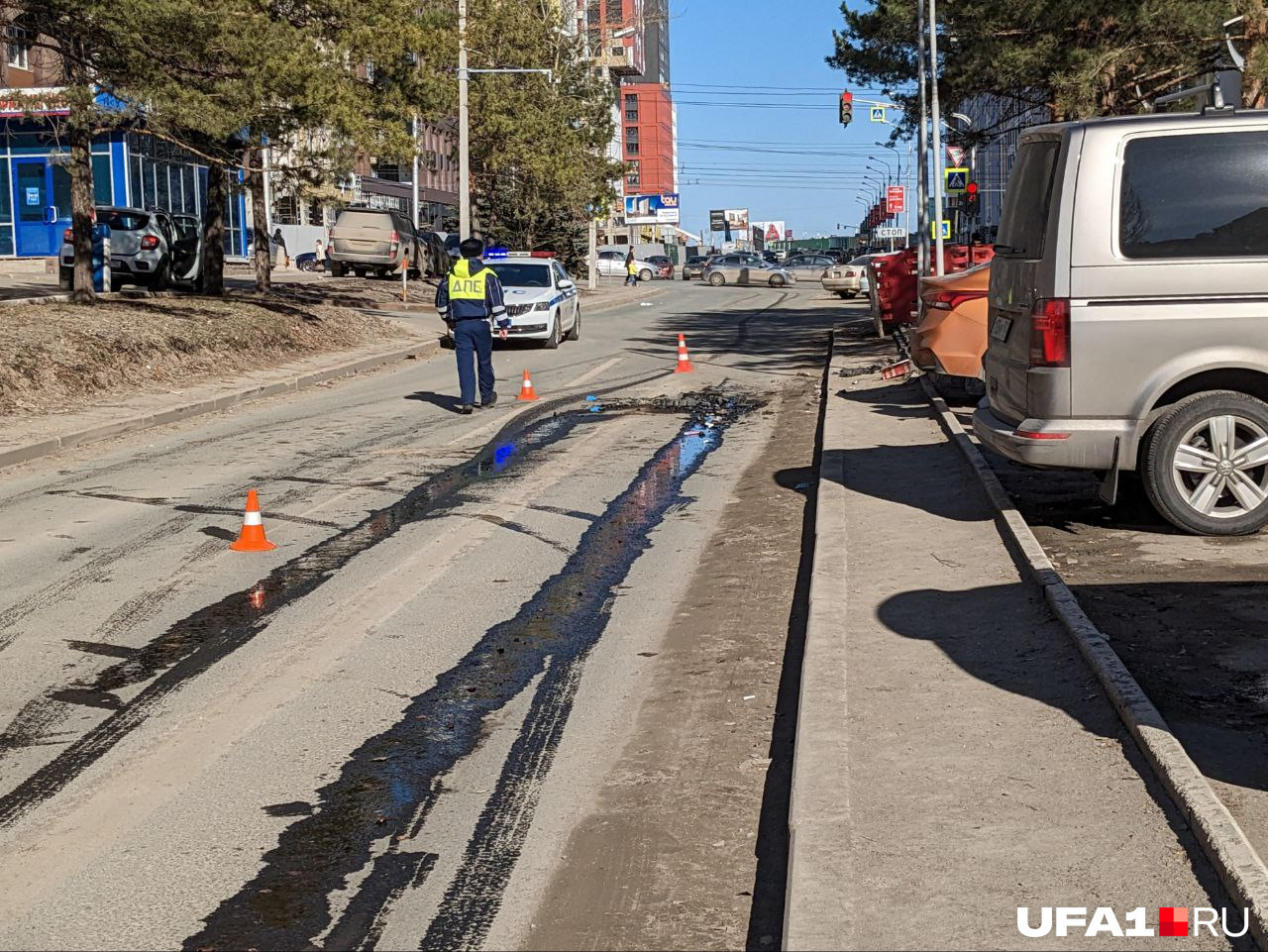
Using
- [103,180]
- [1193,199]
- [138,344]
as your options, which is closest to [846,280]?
[103,180]

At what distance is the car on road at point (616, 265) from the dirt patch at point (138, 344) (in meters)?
57.3

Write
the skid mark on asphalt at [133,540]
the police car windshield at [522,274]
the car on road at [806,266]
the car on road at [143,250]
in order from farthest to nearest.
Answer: the car on road at [806,266], the car on road at [143,250], the police car windshield at [522,274], the skid mark on asphalt at [133,540]

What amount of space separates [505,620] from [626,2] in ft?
571

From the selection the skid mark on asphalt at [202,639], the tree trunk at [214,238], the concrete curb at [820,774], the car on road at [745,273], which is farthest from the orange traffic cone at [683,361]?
the car on road at [745,273]

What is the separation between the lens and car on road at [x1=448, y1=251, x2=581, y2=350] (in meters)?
27.4

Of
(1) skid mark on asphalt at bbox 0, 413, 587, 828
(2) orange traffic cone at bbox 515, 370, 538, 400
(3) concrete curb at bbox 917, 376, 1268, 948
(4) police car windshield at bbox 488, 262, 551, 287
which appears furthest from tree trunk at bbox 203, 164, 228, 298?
(3) concrete curb at bbox 917, 376, 1268, 948

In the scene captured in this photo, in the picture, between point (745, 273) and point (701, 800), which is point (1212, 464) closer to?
point (701, 800)

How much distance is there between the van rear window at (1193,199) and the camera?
332 inches

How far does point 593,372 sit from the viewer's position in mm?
22891

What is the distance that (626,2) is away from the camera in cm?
17362

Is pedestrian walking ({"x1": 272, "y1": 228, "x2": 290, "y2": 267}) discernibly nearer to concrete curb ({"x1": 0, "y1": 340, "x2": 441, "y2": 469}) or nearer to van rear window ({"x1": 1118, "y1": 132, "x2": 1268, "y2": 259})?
concrete curb ({"x1": 0, "y1": 340, "x2": 441, "y2": 469})

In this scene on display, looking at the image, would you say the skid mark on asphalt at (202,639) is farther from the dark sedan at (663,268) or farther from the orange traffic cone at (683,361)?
the dark sedan at (663,268)

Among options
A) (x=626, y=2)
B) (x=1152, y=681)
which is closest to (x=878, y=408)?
(x=1152, y=681)

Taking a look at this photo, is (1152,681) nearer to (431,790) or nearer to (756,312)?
(431,790)
